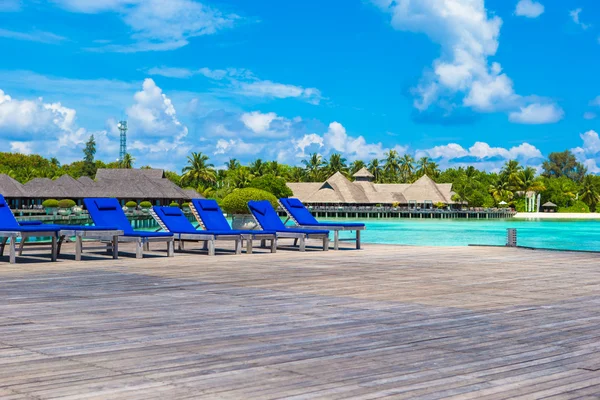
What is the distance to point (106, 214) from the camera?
42.5 feet

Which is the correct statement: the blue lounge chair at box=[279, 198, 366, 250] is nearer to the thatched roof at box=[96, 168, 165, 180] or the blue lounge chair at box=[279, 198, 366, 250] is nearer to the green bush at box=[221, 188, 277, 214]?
the green bush at box=[221, 188, 277, 214]

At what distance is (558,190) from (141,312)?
103 meters

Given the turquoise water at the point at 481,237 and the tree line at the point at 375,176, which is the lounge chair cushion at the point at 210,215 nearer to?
Result: the turquoise water at the point at 481,237

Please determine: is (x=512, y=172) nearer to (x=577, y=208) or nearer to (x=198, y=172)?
(x=577, y=208)

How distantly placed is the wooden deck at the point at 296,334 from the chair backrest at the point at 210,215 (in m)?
4.09

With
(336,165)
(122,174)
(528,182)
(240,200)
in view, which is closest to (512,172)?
(528,182)

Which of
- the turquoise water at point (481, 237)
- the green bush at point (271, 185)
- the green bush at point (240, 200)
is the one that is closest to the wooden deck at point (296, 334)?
the turquoise water at point (481, 237)

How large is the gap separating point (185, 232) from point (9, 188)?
54.0 meters

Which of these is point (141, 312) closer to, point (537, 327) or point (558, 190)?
point (537, 327)

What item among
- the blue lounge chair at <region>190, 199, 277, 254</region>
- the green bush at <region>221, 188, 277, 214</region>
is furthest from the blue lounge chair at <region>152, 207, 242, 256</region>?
the green bush at <region>221, 188, 277, 214</region>

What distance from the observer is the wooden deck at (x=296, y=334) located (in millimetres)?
3910

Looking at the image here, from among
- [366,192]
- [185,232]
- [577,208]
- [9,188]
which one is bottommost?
[185,232]

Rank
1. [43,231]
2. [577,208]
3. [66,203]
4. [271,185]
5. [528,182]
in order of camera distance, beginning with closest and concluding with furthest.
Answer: [43,231] → [66,203] → [271,185] → [528,182] → [577,208]

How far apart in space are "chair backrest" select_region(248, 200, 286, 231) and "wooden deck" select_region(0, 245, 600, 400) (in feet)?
15.4
